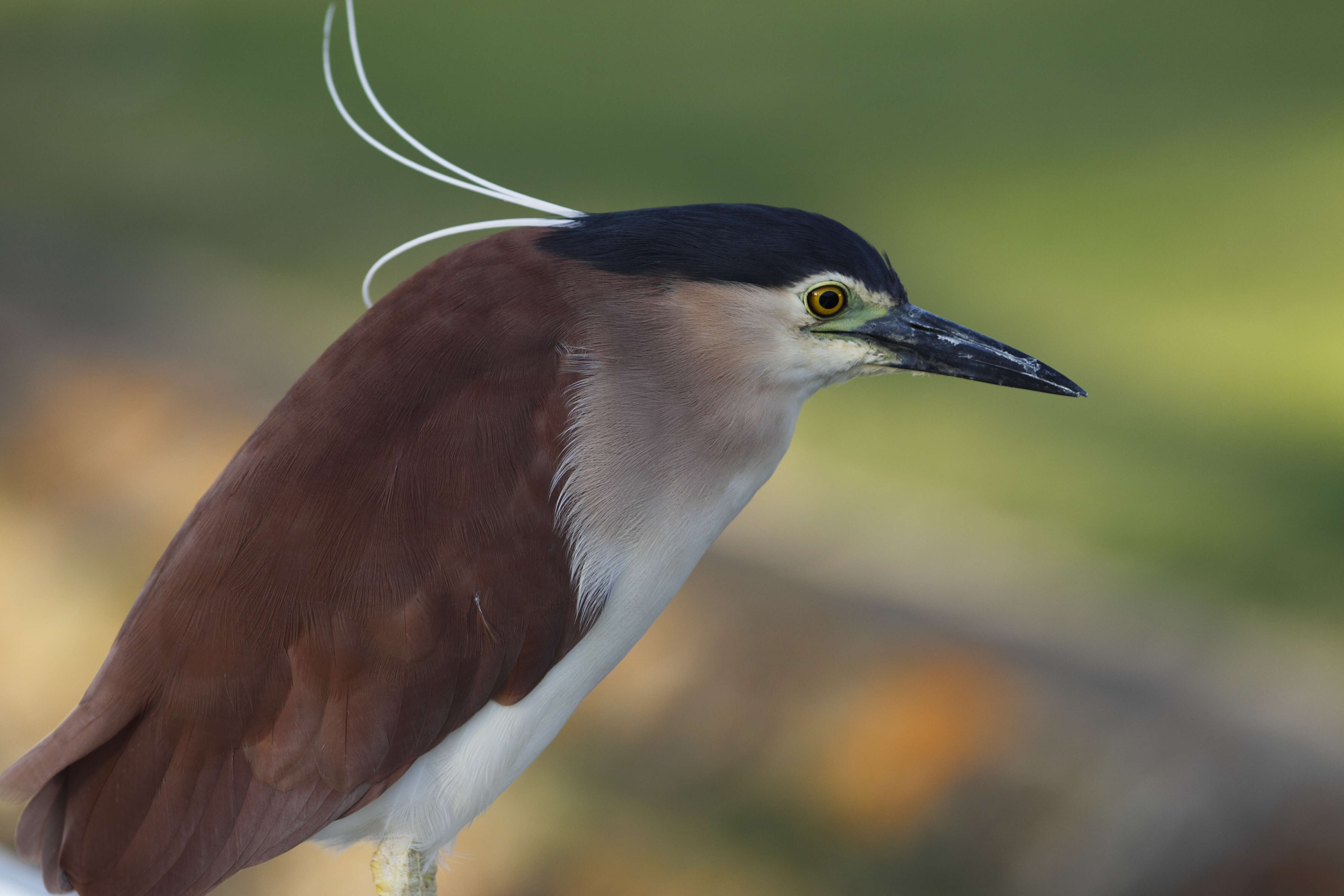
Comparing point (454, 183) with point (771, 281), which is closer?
point (771, 281)

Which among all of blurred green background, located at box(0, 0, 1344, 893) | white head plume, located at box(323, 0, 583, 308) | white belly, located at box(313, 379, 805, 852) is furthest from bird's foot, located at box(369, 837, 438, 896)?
blurred green background, located at box(0, 0, 1344, 893)

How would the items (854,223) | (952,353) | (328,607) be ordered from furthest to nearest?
(854,223)
(952,353)
(328,607)

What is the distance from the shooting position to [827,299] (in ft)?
2.97

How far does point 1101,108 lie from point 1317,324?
106 centimetres

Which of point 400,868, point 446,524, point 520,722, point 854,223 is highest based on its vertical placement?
point 854,223

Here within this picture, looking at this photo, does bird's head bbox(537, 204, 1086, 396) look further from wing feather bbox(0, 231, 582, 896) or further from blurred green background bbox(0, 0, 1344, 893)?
blurred green background bbox(0, 0, 1344, 893)

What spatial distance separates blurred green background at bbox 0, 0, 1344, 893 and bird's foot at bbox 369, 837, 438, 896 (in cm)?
96

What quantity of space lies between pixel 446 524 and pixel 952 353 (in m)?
0.40

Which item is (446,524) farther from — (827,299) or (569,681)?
(827,299)

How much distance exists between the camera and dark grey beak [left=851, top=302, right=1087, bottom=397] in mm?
928

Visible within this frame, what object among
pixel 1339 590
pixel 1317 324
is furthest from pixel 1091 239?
pixel 1339 590

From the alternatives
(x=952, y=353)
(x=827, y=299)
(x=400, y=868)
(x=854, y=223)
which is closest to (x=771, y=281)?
(x=827, y=299)

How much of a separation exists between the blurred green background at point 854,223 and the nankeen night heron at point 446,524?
112cm

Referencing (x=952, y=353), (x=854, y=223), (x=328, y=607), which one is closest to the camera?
(x=328, y=607)
